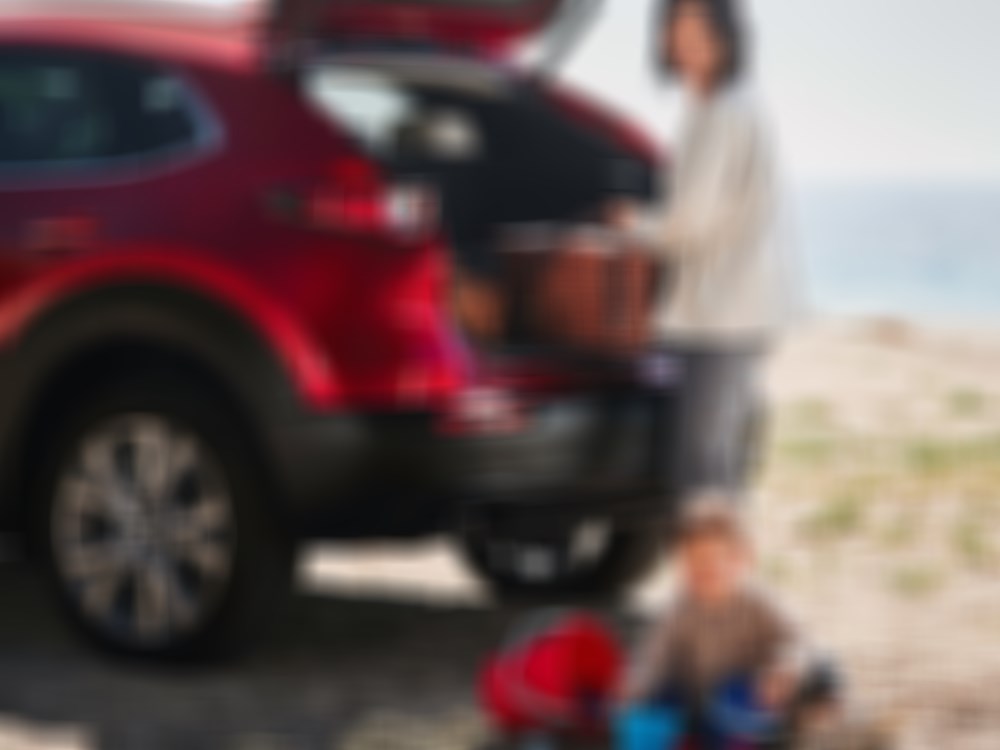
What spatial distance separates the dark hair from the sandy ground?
1601 mm

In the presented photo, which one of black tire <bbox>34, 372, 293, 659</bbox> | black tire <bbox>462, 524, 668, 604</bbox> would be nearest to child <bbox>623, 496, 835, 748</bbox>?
black tire <bbox>34, 372, 293, 659</bbox>

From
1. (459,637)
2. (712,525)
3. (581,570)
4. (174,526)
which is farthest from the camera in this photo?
(581,570)

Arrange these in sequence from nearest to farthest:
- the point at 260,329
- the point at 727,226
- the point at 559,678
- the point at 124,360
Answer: the point at 559,678 → the point at 727,226 → the point at 260,329 → the point at 124,360

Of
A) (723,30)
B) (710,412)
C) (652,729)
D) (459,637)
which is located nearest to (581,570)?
(459,637)

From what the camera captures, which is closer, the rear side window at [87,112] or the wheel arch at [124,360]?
the wheel arch at [124,360]

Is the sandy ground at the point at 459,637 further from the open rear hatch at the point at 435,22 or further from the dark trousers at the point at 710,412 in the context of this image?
the open rear hatch at the point at 435,22

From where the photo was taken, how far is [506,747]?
6090 millimetres

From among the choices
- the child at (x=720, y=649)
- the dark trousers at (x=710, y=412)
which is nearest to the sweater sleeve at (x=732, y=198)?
the dark trousers at (x=710, y=412)

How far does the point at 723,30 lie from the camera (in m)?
6.29

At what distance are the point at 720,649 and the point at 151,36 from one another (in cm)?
238

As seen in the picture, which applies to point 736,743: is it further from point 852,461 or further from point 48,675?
point 852,461

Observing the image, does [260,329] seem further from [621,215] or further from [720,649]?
[720,649]

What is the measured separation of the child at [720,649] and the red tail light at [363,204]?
1148 mm

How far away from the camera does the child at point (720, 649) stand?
5.59 metres
